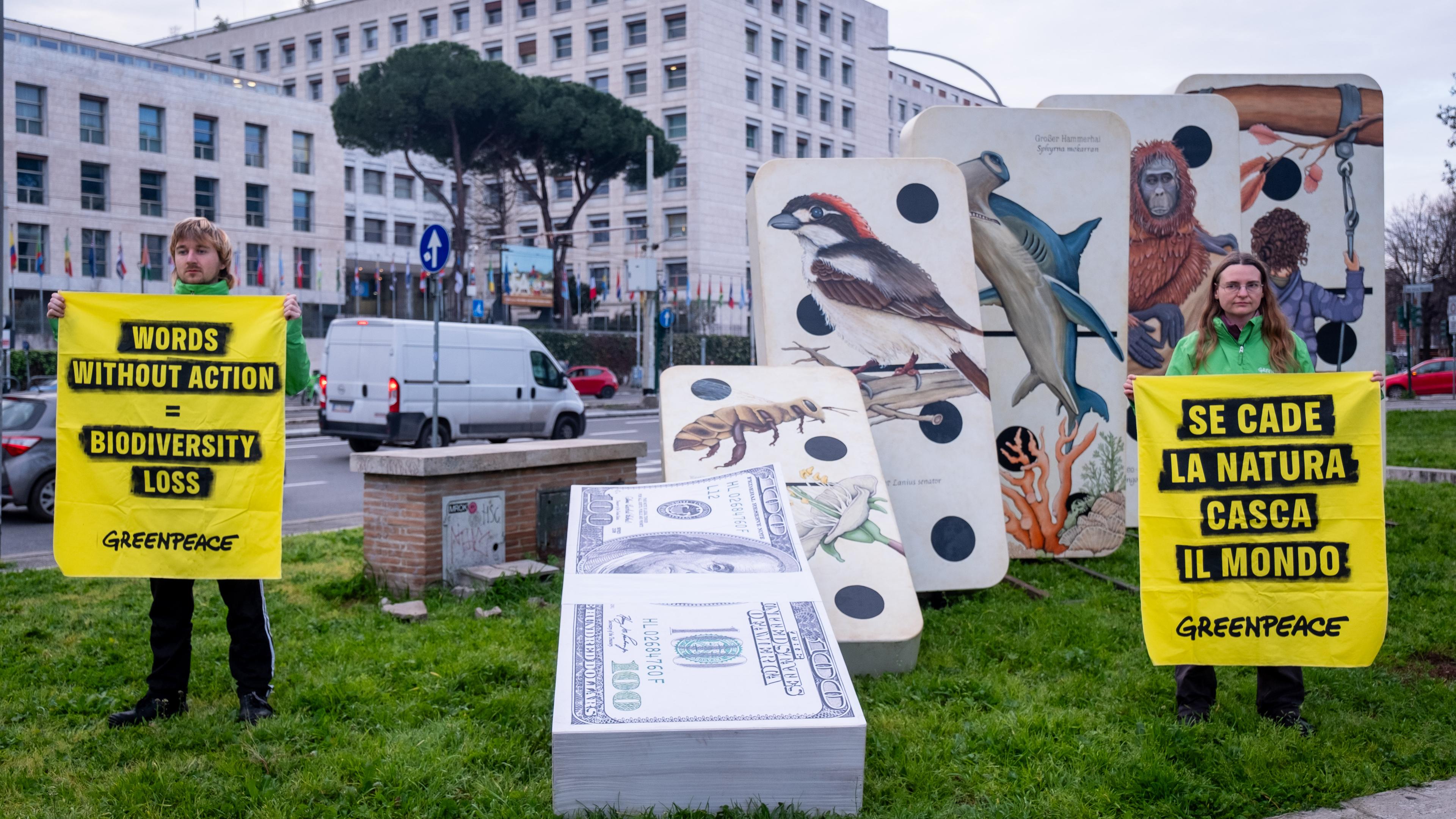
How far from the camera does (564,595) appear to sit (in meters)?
4.12

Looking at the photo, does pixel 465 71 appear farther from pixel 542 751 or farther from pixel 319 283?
pixel 542 751

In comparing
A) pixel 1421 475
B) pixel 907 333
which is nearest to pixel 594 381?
pixel 1421 475

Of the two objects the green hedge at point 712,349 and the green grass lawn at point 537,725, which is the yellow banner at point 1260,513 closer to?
the green grass lawn at point 537,725

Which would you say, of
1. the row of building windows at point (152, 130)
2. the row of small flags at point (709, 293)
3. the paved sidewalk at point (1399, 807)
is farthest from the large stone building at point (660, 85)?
the paved sidewalk at point (1399, 807)

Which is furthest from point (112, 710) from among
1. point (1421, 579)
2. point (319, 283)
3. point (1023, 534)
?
point (319, 283)

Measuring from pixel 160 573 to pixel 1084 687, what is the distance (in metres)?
3.84

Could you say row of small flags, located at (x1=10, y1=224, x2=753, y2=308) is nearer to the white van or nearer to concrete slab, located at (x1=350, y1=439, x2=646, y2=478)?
the white van

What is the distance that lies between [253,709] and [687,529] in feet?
6.15

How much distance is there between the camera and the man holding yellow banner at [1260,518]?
168 inches

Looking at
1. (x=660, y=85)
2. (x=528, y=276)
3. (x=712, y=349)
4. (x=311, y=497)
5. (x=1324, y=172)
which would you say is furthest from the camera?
(x=660, y=85)

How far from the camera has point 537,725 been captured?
432 centimetres

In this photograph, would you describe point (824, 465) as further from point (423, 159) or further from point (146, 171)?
point (423, 159)

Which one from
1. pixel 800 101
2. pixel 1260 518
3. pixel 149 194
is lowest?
pixel 1260 518

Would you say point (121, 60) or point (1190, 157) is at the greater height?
point (121, 60)
